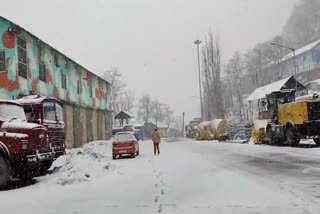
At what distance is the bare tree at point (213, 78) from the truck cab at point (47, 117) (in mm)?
52199

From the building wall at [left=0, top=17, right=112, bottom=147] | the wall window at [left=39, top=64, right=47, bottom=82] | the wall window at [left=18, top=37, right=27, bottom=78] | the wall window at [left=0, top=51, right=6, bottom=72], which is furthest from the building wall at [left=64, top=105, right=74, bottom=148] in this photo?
the wall window at [left=0, top=51, right=6, bottom=72]

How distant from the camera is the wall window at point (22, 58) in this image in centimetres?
2689

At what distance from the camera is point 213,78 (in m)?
69.8

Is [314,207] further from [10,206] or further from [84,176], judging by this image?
[84,176]

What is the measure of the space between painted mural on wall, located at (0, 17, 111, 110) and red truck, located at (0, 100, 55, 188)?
9403 mm

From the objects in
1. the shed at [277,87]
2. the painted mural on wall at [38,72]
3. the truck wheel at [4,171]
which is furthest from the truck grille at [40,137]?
the shed at [277,87]

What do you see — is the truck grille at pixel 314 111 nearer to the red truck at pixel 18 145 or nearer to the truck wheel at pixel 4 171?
the red truck at pixel 18 145

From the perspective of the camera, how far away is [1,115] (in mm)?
14695

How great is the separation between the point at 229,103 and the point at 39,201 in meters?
99.7

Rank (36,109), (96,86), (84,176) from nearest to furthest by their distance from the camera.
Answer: (84,176)
(36,109)
(96,86)

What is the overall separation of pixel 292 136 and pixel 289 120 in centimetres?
114

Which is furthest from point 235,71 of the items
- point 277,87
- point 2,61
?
point 2,61

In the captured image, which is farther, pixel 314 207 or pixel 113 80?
pixel 113 80

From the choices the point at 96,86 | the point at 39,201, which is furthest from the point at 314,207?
the point at 96,86
